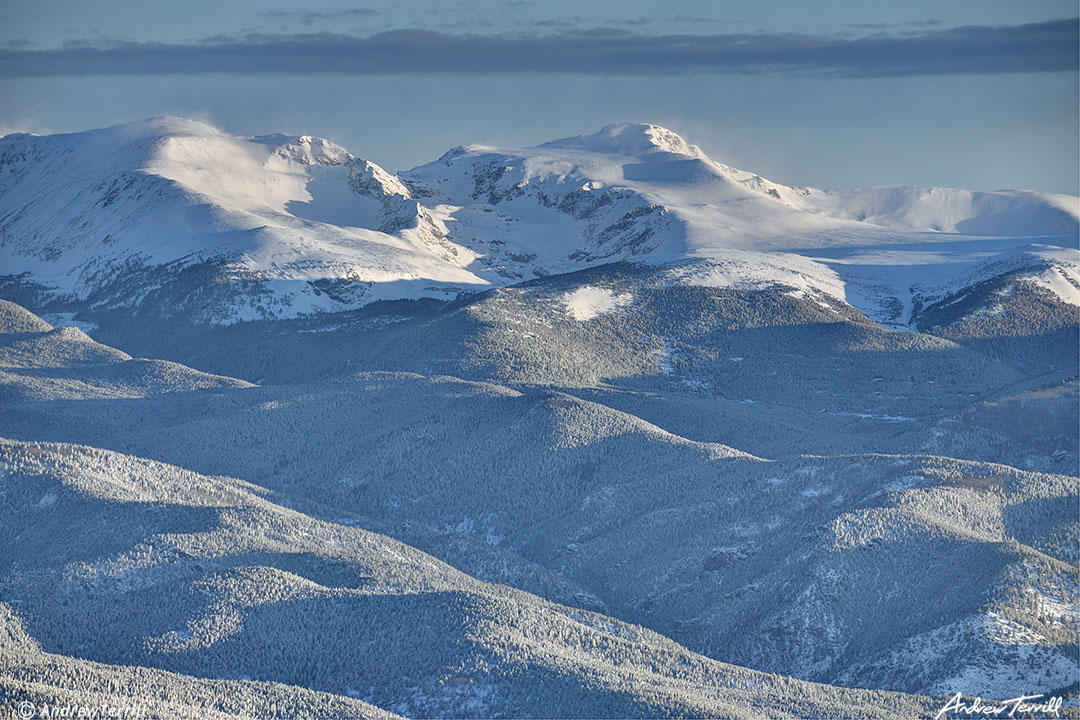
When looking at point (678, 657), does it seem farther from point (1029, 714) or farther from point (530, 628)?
point (1029, 714)

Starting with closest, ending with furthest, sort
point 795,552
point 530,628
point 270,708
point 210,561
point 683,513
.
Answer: point 270,708 < point 530,628 < point 210,561 < point 795,552 < point 683,513

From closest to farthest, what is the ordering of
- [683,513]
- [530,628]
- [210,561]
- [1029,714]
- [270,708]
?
[270,708] < [1029,714] < [530,628] < [210,561] < [683,513]

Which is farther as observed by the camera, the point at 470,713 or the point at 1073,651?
the point at 1073,651

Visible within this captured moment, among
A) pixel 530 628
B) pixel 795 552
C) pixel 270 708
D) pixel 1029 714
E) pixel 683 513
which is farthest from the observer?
pixel 683 513

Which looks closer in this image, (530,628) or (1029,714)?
(1029,714)

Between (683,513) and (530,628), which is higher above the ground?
(530,628)

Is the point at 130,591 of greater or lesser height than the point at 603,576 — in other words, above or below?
above

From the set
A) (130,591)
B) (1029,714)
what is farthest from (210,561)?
(1029,714)

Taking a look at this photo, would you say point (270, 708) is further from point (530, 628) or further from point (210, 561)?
point (210, 561)

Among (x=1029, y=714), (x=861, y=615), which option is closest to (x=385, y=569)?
(x=861, y=615)
